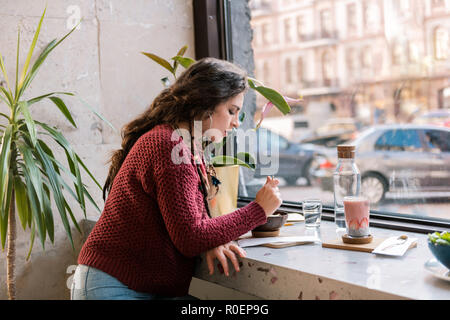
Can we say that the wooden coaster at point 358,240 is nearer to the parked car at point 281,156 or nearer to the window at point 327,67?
the parked car at point 281,156

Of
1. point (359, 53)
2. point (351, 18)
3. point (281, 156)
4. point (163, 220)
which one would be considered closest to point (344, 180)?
point (163, 220)

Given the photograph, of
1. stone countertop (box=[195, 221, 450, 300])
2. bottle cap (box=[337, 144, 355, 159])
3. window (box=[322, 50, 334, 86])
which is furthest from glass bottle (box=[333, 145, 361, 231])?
window (box=[322, 50, 334, 86])

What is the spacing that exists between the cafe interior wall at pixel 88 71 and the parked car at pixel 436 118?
1.23 meters

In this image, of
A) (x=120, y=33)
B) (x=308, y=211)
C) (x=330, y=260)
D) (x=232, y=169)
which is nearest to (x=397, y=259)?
(x=330, y=260)

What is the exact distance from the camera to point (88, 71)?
7.66ft

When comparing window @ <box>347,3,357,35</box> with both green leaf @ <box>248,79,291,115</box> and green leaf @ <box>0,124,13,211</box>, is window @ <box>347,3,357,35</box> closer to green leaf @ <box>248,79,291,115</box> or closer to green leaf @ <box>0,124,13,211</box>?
green leaf @ <box>248,79,291,115</box>

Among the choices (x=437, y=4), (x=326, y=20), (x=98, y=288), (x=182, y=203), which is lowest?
(x=98, y=288)

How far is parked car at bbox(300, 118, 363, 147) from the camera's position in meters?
4.28

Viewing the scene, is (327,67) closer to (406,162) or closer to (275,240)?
(406,162)

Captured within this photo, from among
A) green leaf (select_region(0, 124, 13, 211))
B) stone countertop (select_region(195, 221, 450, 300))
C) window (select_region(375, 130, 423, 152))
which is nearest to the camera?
stone countertop (select_region(195, 221, 450, 300))

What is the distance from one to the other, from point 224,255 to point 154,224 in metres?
0.21

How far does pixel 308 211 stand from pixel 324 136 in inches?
150

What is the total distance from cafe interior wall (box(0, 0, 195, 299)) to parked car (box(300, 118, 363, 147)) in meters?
1.88
